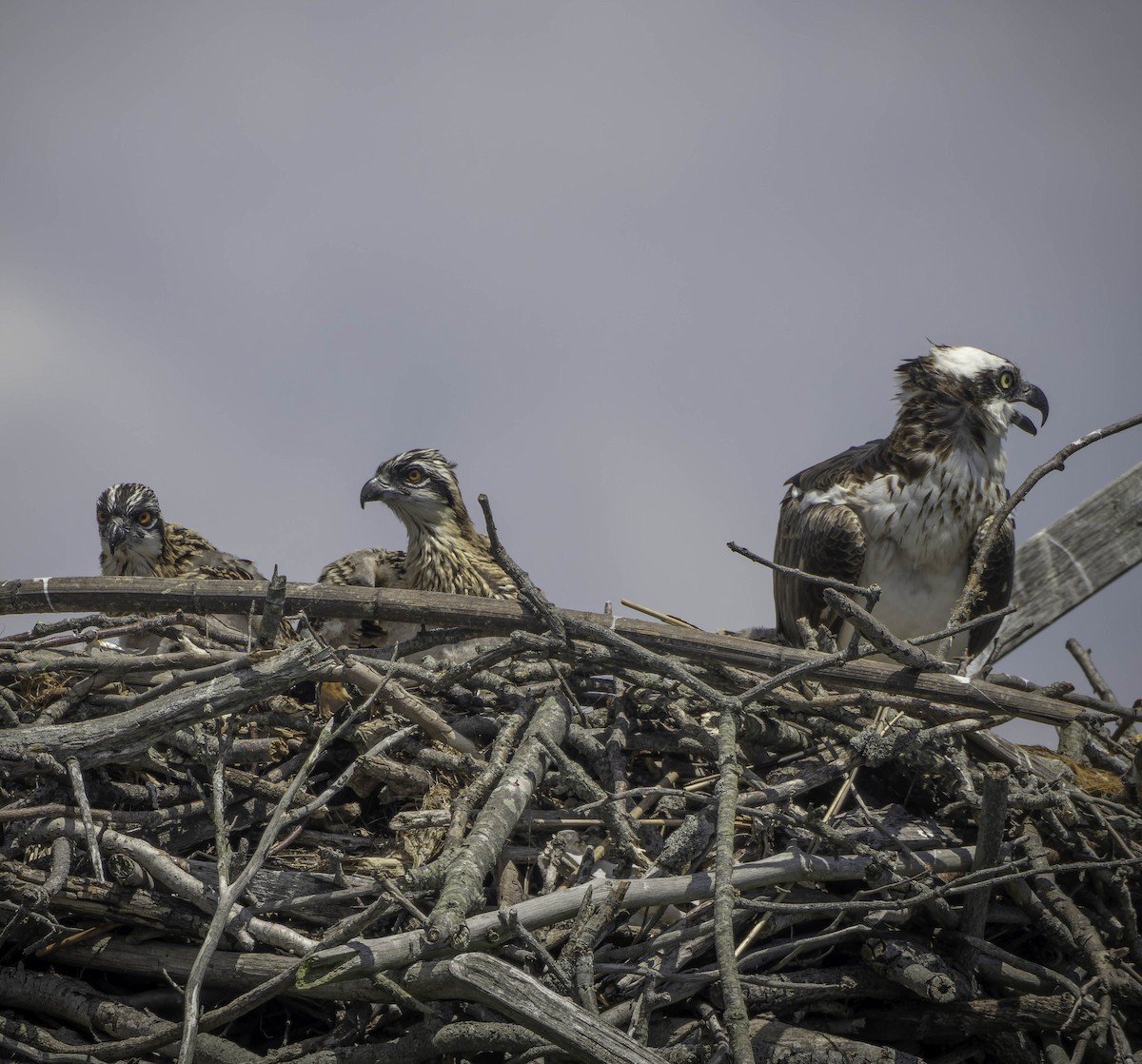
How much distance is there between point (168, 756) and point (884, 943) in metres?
2.38

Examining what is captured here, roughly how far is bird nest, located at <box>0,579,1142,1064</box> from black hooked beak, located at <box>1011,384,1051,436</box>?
2270 mm

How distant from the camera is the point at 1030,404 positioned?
607 cm

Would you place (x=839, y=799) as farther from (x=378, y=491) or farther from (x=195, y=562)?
(x=195, y=562)

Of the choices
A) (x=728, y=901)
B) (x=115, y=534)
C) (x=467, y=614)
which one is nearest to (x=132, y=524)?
(x=115, y=534)

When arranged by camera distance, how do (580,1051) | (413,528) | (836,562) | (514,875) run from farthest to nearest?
(413,528) → (836,562) → (514,875) → (580,1051)

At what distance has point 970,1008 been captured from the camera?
3.53 m

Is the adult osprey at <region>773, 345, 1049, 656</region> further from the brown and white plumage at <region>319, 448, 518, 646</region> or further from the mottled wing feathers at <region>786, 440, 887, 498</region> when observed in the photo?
the brown and white plumage at <region>319, 448, 518, 646</region>

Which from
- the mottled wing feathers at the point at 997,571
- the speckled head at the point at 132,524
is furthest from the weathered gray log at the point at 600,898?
the speckled head at the point at 132,524

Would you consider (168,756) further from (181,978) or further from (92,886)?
(181,978)

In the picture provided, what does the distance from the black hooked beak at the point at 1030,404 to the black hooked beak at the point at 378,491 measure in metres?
3.28

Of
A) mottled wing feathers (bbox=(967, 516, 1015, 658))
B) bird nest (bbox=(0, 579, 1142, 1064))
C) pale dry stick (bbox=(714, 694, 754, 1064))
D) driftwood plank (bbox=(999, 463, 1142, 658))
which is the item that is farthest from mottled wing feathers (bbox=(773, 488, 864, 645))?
pale dry stick (bbox=(714, 694, 754, 1064))

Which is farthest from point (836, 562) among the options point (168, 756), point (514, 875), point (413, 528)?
point (168, 756)

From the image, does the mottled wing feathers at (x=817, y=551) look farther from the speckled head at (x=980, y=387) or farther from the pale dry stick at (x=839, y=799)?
the pale dry stick at (x=839, y=799)

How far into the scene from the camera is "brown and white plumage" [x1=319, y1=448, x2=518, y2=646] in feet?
19.4
